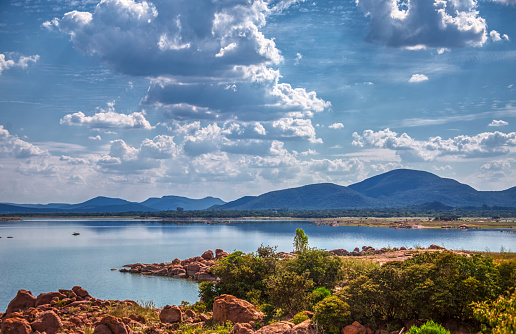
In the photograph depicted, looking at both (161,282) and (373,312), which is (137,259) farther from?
(373,312)

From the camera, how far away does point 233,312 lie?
23406mm

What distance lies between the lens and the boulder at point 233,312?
23.2 meters

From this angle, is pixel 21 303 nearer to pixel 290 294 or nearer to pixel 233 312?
pixel 233 312

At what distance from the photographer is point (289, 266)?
2966 cm

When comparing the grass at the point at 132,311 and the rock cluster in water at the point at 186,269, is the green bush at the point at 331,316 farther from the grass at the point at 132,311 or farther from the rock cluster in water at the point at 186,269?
the rock cluster in water at the point at 186,269

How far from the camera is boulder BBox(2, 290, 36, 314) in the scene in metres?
27.5

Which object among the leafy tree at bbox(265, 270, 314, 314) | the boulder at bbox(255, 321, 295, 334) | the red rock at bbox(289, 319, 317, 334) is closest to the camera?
the boulder at bbox(255, 321, 295, 334)

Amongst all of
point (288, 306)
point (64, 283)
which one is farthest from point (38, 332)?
point (64, 283)

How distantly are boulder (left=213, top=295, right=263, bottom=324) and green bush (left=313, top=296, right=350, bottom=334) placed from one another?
190 inches

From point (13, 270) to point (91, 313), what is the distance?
30.9 metres

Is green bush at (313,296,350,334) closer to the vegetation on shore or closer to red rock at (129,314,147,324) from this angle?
the vegetation on shore

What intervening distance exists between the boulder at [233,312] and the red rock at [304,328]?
431 centimetres

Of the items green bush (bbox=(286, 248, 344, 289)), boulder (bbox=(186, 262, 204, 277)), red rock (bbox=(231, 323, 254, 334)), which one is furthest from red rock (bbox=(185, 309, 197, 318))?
boulder (bbox=(186, 262, 204, 277))

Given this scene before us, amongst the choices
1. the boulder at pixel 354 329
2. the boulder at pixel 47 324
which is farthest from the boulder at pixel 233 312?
the boulder at pixel 47 324
